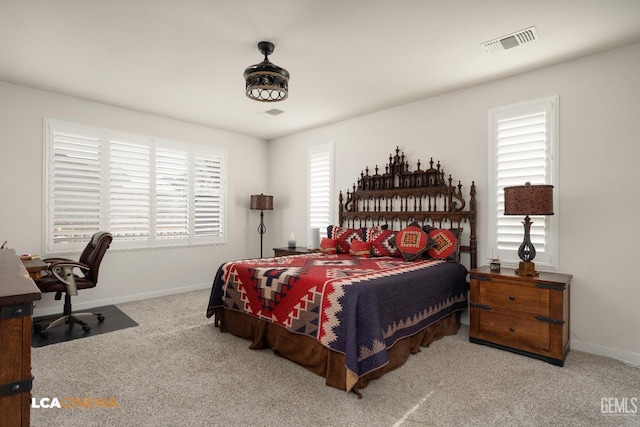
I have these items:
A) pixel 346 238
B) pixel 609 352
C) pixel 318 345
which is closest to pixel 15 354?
pixel 318 345

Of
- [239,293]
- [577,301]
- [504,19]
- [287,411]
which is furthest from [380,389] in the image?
[504,19]

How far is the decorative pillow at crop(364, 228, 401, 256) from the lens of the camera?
412 centimetres

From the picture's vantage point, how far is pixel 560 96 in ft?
11.0

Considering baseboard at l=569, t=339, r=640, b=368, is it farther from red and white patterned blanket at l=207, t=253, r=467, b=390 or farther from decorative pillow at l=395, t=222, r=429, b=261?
decorative pillow at l=395, t=222, r=429, b=261

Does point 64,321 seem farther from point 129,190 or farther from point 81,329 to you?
point 129,190

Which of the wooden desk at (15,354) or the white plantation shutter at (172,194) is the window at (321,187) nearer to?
the white plantation shutter at (172,194)

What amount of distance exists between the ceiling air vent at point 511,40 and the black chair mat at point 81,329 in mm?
4563

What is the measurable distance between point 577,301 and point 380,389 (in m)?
2.19

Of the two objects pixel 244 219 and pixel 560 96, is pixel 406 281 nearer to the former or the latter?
pixel 560 96

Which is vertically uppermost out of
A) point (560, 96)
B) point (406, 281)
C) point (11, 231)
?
point (560, 96)

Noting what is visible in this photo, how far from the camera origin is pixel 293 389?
2430 mm

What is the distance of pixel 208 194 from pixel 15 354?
4688mm

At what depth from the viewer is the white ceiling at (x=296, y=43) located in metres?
2.50

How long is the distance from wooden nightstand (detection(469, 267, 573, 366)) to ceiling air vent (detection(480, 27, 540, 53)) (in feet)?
6.69
